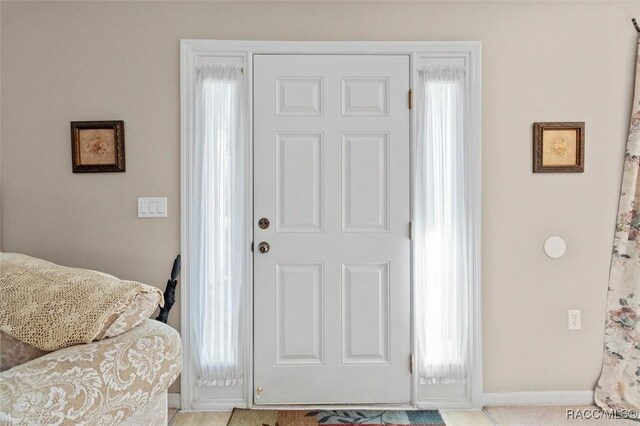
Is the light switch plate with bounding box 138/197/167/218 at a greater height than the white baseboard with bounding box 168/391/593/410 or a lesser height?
greater

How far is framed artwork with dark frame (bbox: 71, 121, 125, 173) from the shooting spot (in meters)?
2.35

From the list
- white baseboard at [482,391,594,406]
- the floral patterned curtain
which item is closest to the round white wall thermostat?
the floral patterned curtain

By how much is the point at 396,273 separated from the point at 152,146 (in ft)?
5.09

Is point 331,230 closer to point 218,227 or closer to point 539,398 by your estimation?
point 218,227

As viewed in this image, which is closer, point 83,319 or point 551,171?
point 83,319

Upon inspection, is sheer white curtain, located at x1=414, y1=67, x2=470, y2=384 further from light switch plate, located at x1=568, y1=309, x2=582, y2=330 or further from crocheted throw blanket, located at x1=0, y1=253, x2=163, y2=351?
crocheted throw blanket, located at x1=0, y1=253, x2=163, y2=351

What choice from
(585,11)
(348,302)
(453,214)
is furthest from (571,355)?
(585,11)

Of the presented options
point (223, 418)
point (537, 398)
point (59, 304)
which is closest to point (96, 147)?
point (59, 304)

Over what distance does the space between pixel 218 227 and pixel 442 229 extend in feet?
4.17

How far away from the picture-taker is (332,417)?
7.44 feet

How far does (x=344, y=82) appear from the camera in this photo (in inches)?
94.4

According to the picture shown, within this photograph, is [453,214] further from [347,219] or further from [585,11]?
[585,11]

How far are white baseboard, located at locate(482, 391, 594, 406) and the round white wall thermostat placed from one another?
793 mm

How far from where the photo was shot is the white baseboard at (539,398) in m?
2.41
